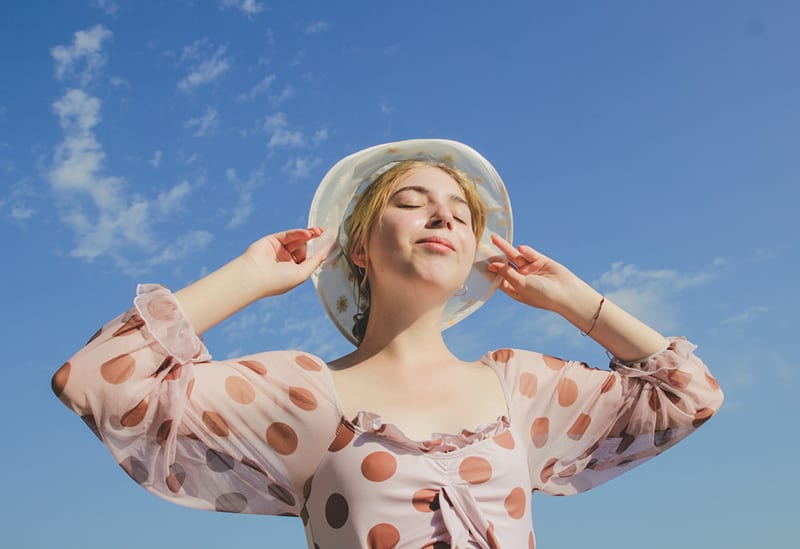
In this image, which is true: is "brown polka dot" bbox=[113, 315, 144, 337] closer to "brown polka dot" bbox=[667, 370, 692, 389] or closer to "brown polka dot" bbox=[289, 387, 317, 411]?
"brown polka dot" bbox=[289, 387, 317, 411]

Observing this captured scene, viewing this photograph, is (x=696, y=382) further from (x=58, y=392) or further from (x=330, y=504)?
(x=58, y=392)

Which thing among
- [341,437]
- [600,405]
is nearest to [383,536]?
[341,437]

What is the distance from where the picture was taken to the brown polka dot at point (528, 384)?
3.41m

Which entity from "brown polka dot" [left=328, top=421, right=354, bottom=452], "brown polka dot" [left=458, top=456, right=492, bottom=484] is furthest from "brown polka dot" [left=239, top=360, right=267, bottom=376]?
"brown polka dot" [left=458, top=456, right=492, bottom=484]

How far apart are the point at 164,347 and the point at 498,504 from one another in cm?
135

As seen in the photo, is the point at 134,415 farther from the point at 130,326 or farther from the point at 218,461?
the point at 218,461

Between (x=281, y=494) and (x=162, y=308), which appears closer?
(x=162, y=308)

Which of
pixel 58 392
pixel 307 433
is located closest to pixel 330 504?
pixel 307 433

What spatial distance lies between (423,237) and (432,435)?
835 mm

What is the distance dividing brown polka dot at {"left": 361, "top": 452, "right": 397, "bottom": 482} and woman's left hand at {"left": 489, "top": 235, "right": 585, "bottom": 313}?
3.68 ft

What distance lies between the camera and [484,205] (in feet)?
13.0

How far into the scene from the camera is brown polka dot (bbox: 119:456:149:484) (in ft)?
9.90

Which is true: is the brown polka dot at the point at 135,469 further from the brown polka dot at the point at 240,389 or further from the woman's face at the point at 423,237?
the woman's face at the point at 423,237

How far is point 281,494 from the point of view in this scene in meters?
3.26
